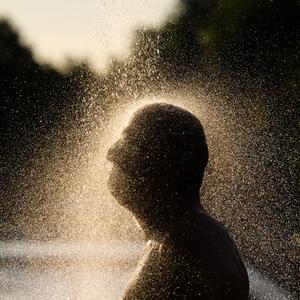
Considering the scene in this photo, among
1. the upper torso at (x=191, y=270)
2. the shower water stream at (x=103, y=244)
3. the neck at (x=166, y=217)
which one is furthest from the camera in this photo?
the shower water stream at (x=103, y=244)

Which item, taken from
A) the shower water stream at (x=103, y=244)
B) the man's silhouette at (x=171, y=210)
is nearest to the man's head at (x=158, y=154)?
the man's silhouette at (x=171, y=210)

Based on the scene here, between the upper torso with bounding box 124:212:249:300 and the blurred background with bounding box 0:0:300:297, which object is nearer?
the upper torso with bounding box 124:212:249:300

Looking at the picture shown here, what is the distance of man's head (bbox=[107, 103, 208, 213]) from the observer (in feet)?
8.33

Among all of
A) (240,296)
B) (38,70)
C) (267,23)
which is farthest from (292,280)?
(38,70)

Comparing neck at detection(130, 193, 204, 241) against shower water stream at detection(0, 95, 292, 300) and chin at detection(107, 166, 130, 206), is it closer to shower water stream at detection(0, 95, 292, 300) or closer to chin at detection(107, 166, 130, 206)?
chin at detection(107, 166, 130, 206)

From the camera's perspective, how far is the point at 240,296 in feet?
8.15

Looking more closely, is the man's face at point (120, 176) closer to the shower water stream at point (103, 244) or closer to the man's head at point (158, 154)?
the man's head at point (158, 154)

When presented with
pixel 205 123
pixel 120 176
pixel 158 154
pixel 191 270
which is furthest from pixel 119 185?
pixel 205 123

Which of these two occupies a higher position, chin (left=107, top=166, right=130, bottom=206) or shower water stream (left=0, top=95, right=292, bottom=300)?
chin (left=107, top=166, right=130, bottom=206)

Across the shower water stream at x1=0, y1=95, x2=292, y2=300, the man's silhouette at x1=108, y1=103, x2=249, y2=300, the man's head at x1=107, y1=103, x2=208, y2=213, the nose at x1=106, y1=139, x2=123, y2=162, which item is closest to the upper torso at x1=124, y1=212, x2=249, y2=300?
the man's silhouette at x1=108, y1=103, x2=249, y2=300

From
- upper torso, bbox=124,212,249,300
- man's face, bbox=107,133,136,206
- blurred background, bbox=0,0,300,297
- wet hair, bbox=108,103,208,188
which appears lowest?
blurred background, bbox=0,0,300,297

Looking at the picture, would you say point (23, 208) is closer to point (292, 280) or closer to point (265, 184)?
point (265, 184)

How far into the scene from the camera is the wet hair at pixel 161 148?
100.0 inches

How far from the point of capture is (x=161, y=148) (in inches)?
100.0
